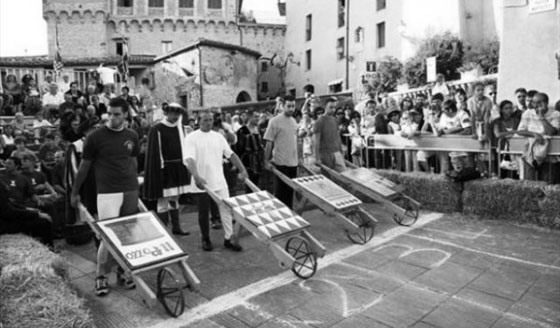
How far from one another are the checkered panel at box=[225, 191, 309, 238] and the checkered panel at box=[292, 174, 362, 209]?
1.05 meters

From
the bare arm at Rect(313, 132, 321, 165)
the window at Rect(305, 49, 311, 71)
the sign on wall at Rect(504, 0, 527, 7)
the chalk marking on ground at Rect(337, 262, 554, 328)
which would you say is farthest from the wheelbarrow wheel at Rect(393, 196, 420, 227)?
the window at Rect(305, 49, 311, 71)

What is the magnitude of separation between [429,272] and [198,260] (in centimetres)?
288

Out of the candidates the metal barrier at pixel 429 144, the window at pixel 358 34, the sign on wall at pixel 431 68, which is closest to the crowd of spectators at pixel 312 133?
the metal barrier at pixel 429 144

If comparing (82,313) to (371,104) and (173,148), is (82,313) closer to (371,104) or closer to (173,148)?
(173,148)

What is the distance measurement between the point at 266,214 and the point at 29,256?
261 centimetres

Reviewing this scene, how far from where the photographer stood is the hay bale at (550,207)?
685 cm

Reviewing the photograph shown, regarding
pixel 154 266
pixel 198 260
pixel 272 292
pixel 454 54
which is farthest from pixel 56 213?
pixel 454 54

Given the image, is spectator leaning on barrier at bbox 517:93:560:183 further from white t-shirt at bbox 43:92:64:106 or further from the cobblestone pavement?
white t-shirt at bbox 43:92:64:106

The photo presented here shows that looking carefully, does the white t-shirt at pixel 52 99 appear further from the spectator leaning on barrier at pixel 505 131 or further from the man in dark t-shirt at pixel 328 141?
the spectator leaning on barrier at pixel 505 131

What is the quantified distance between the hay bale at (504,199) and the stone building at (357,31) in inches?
696

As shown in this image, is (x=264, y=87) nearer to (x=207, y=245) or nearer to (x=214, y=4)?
(x=214, y=4)

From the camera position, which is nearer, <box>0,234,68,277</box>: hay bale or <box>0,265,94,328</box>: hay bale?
<box>0,265,94,328</box>: hay bale

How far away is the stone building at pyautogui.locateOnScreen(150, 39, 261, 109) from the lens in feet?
94.8

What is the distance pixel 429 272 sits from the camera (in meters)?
5.48
